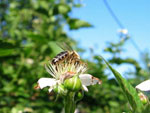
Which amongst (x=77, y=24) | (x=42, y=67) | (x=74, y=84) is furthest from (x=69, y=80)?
(x=77, y=24)

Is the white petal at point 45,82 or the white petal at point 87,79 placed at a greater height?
the white petal at point 45,82

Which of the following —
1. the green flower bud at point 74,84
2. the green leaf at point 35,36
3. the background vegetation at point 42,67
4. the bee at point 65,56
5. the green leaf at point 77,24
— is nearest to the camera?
the green flower bud at point 74,84

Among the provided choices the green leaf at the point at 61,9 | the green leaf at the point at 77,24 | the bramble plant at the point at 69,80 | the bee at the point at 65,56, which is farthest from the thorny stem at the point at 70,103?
the green leaf at the point at 61,9

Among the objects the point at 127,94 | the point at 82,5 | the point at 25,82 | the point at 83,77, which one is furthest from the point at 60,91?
the point at 82,5

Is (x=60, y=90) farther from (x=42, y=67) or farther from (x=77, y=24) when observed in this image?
(x=77, y=24)

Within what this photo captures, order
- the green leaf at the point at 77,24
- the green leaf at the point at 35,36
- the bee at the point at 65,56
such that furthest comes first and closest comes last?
the green leaf at the point at 77,24 < the green leaf at the point at 35,36 < the bee at the point at 65,56

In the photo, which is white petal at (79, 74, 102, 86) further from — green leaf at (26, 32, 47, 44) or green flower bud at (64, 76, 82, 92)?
green leaf at (26, 32, 47, 44)

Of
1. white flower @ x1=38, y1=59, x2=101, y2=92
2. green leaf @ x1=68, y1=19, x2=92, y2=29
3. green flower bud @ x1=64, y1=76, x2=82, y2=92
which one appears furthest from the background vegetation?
green flower bud @ x1=64, y1=76, x2=82, y2=92

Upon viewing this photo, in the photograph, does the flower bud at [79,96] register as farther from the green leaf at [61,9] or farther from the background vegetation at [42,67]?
the green leaf at [61,9]

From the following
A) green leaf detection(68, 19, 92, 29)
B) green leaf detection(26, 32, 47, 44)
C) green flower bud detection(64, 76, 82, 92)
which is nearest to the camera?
green flower bud detection(64, 76, 82, 92)
